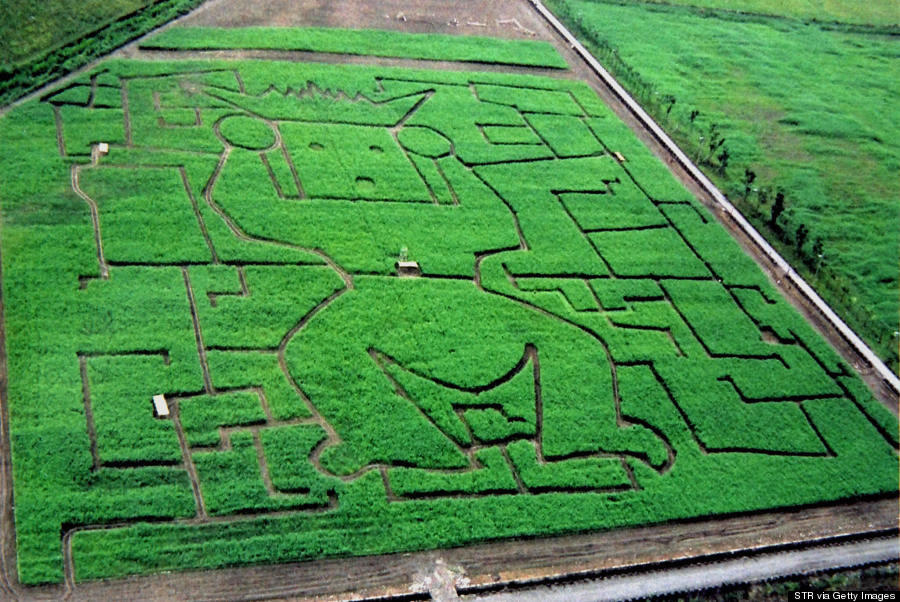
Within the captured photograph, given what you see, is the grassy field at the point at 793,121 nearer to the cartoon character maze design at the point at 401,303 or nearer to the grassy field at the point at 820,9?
the grassy field at the point at 820,9

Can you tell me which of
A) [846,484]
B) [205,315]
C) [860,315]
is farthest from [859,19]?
[205,315]

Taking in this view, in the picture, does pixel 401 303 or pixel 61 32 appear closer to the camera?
pixel 401 303

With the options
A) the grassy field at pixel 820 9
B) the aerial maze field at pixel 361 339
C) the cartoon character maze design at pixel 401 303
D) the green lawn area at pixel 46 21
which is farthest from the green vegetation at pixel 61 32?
the grassy field at pixel 820 9

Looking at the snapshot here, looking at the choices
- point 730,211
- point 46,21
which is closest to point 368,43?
point 46,21

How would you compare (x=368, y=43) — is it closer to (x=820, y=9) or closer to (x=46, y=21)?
(x=46, y=21)

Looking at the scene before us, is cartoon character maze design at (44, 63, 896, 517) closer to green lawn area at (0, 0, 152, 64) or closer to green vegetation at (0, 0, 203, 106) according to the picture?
green vegetation at (0, 0, 203, 106)

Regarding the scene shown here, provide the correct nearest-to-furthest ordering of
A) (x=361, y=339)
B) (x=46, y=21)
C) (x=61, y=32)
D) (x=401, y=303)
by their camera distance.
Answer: (x=361, y=339) → (x=401, y=303) → (x=61, y=32) → (x=46, y=21)

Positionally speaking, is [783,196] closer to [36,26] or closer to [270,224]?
[270,224]
